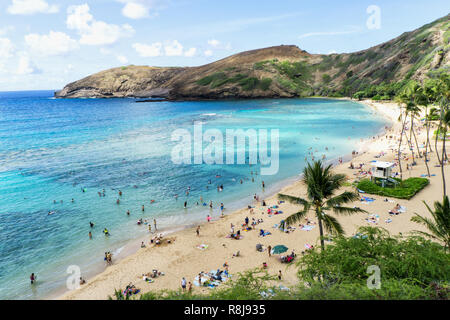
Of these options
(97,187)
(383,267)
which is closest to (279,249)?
(383,267)

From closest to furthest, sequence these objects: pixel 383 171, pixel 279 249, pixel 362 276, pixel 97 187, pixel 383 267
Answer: pixel 383 267
pixel 362 276
pixel 279 249
pixel 383 171
pixel 97 187

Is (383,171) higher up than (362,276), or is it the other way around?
(383,171)

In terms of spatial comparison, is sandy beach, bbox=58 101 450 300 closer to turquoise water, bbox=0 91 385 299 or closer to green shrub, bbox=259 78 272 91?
turquoise water, bbox=0 91 385 299

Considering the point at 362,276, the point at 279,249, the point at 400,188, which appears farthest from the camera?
the point at 400,188

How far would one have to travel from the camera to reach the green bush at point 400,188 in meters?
34.8

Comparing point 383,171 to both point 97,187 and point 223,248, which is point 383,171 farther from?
point 97,187

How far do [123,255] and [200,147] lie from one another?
42.9 metres

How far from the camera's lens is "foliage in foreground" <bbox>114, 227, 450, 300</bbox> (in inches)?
463

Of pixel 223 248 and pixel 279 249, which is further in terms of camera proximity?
pixel 223 248

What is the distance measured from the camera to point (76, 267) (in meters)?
26.5

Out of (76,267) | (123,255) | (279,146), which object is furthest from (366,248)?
(279,146)

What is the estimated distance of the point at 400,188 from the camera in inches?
1420

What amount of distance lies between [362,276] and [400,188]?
83.5 feet

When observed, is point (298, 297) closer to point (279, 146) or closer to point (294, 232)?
point (294, 232)
